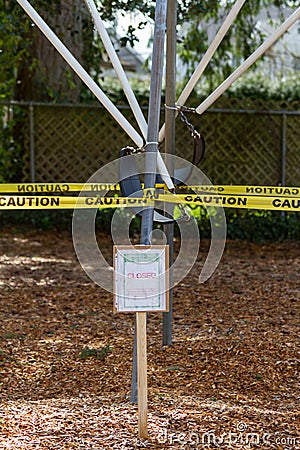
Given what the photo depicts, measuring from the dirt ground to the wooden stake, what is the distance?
0.25 ft

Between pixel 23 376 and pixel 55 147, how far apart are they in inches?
229

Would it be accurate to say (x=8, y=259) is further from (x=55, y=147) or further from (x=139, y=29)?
(x=139, y=29)

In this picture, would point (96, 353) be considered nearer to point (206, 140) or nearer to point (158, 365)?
point (158, 365)

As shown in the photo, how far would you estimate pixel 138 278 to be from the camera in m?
3.45

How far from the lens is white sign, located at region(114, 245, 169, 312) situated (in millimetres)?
3436

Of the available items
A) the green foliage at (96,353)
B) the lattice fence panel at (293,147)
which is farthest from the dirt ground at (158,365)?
the lattice fence panel at (293,147)

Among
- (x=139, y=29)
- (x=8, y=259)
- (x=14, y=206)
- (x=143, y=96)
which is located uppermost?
(x=139, y=29)

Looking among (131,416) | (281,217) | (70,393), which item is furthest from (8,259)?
(131,416)

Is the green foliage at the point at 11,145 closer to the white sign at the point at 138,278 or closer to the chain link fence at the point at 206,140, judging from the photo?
the chain link fence at the point at 206,140

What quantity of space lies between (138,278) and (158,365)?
1437 millimetres

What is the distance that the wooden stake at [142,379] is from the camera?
3463 millimetres

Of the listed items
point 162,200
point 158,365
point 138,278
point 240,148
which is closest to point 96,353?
point 158,365

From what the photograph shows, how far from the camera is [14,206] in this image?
15.4ft

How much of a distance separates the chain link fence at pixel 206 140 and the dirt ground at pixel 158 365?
251 centimetres
